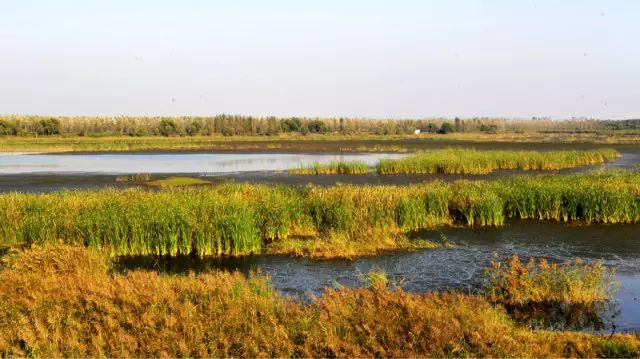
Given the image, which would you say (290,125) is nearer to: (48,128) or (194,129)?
(194,129)

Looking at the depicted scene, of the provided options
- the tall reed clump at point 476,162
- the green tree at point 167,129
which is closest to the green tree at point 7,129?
the green tree at point 167,129

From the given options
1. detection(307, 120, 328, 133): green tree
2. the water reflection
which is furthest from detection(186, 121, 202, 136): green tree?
the water reflection

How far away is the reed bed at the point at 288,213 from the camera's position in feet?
52.9

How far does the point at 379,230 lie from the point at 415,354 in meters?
10.1

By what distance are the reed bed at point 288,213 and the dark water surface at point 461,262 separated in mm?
679

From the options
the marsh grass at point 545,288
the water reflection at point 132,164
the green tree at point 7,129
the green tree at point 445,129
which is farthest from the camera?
the green tree at point 445,129

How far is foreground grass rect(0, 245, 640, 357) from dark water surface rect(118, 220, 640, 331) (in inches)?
106

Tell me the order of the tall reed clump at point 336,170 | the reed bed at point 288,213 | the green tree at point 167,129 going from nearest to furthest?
the reed bed at point 288,213 → the tall reed clump at point 336,170 → the green tree at point 167,129

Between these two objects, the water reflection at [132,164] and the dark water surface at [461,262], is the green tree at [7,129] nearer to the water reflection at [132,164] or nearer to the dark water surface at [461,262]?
the water reflection at [132,164]

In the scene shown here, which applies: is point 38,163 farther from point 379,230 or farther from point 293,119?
point 293,119

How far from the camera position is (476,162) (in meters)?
38.9

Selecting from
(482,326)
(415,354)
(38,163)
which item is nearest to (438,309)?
(482,326)

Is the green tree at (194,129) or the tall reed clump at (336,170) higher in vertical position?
the green tree at (194,129)

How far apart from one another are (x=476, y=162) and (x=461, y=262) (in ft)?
82.0
